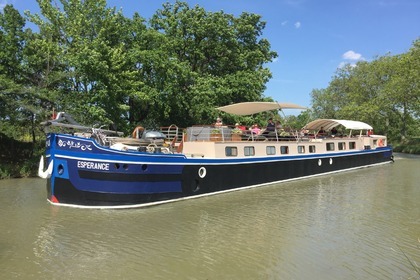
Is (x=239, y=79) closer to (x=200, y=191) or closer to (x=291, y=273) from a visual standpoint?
(x=200, y=191)

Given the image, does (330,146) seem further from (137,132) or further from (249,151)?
(137,132)

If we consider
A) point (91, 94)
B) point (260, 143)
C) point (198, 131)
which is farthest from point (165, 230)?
point (91, 94)

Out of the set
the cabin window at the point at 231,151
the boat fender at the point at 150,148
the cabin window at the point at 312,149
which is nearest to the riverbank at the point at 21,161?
the boat fender at the point at 150,148

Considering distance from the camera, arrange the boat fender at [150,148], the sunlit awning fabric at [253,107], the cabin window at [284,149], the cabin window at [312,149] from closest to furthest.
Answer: the boat fender at [150,148] < the sunlit awning fabric at [253,107] < the cabin window at [284,149] < the cabin window at [312,149]

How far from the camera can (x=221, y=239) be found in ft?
34.0

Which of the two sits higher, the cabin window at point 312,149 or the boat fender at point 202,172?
the cabin window at point 312,149

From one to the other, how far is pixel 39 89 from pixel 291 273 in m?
20.0

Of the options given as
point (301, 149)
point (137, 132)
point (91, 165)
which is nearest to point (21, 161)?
point (137, 132)

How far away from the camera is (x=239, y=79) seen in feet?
98.5

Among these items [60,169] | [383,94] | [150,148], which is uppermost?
[383,94]

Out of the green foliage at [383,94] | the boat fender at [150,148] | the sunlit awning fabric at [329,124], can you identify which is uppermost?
the green foliage at [383,94]

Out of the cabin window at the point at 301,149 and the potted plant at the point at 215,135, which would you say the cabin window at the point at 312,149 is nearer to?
the cabin window at the point at 301,149

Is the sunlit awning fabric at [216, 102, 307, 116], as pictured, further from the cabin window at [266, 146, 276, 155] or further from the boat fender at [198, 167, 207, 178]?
the boat fender at [198, 167, 207, 178]

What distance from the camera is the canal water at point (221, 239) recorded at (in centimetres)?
814
